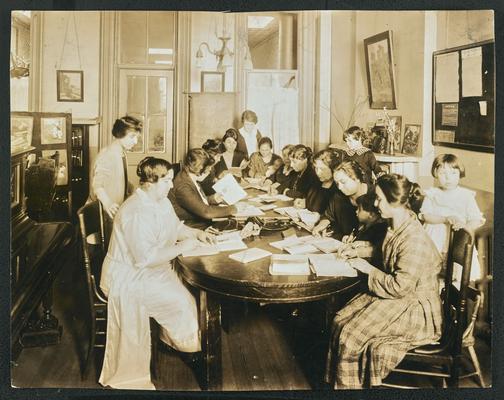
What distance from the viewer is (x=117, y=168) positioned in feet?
8.47

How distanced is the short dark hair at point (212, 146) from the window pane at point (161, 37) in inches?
17.0

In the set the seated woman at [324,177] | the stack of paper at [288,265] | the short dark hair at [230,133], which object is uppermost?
the short dark hair at [230,133]

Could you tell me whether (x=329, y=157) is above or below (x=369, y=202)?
above

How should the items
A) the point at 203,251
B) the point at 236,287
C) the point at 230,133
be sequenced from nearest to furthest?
1. the point at 236,287
2. the point at 203,251
3. the point at 230,133

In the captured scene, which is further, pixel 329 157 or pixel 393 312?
pixel 329 157

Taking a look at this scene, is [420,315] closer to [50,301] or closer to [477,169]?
[477,169]

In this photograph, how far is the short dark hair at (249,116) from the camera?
8.54 feet

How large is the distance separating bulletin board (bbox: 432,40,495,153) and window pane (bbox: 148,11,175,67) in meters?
1.34

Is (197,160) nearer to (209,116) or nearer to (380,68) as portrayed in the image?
(209,116)

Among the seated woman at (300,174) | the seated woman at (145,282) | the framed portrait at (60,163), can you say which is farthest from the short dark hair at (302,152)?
the framed portrait at (60,163)

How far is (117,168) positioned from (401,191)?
143 cm

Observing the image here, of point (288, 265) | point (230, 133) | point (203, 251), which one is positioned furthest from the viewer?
point (230, 133)

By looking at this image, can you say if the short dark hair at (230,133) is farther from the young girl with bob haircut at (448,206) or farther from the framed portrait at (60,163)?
the young girl with bob haircut at (448,206)

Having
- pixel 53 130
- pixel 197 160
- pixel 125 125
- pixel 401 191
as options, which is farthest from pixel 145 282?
pixel 401 191
